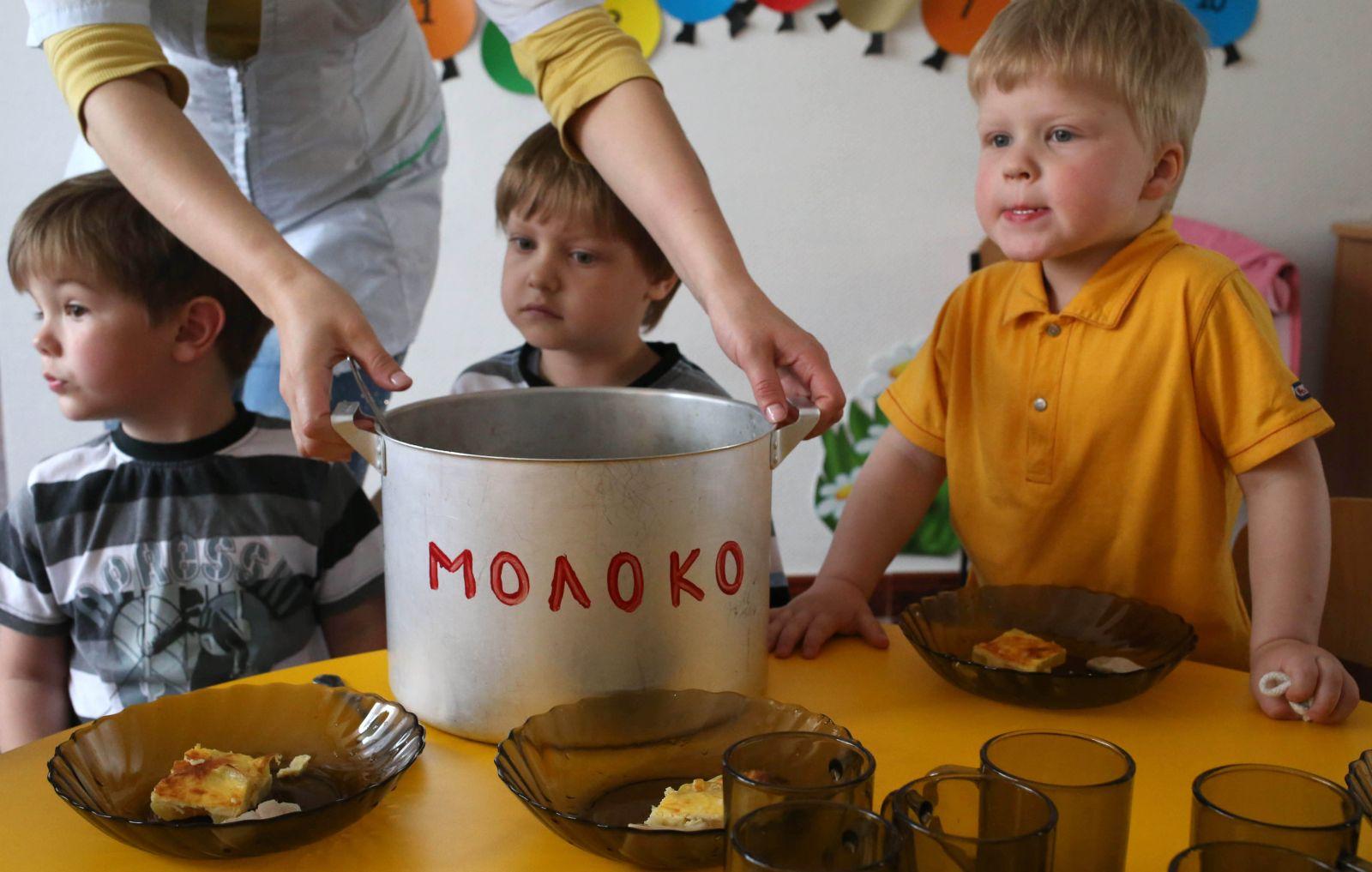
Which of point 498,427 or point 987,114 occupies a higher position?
point 987,114

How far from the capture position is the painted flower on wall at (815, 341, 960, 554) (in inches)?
114

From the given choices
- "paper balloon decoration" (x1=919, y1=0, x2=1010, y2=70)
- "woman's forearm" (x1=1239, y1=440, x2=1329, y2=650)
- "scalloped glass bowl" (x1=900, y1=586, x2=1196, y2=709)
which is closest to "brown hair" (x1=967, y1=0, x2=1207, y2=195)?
"woman's forearm" (x1=1239, y1=440, x2=1329, y2=650)

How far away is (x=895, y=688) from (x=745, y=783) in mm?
368

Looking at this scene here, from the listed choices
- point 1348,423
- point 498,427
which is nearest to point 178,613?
point 498,427

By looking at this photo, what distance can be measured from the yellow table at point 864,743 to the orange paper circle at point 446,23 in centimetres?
208

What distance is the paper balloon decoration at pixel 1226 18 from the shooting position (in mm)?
2758

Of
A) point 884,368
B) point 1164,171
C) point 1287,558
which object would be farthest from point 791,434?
point 884,368

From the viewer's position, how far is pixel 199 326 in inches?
53.4

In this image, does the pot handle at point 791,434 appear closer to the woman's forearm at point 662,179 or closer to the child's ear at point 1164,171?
the woman's forearm at point 662,179

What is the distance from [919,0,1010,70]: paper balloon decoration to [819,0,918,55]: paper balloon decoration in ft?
0.18

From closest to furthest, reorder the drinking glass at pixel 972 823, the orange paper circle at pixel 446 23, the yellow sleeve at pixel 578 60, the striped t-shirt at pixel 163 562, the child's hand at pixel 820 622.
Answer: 1. the drinking glass at pixel 972 823
2. the child's hand at pixel 820 622
3. the yellow sleeve at pixel 578 60
4. the striped t-shirt at pixel 163 562
5. the orange paper circle at pixel 446 23

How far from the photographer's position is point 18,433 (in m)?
2.83

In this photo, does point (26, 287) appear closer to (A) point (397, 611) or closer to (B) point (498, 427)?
(B) point (498, 427)

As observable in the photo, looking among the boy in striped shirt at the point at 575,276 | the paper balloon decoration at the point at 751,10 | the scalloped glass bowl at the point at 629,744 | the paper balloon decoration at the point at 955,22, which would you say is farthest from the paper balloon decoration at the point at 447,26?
the scalloped glass bowl at the point at 629,744
